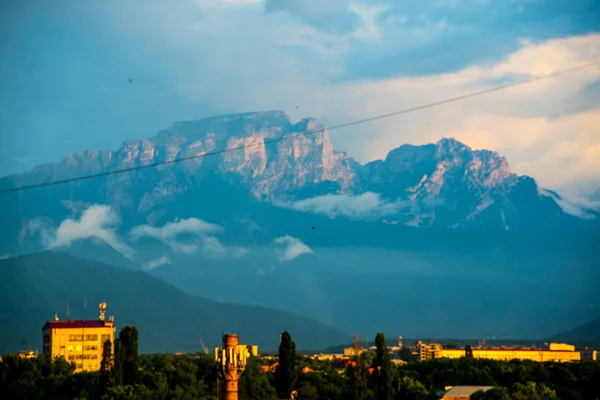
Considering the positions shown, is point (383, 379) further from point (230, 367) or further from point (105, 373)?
point (230, 367)

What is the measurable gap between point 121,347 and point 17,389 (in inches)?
695

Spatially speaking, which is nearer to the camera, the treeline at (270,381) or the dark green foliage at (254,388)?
the treeline at (270,381)

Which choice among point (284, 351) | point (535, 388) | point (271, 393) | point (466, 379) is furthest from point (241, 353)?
point (466, 379)

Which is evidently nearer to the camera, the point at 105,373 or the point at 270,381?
the point at 105,373

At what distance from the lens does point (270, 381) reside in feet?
617

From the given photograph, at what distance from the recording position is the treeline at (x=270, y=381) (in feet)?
420

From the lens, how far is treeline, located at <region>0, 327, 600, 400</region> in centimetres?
12812

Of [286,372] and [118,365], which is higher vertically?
[118,365]

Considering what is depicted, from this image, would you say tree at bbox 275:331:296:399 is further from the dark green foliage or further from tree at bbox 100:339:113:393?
tree at bbox 100:339:113:393

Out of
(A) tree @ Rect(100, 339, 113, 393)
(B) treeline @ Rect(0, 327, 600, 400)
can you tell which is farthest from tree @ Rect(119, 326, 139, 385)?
(A) tree @ Rect(100, 339, 113, 393)

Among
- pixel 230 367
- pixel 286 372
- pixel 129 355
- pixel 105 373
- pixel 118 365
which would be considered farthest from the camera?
pixel 286 372

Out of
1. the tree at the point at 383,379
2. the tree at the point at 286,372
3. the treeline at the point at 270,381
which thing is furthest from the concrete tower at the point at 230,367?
the tree at the point at 286,372

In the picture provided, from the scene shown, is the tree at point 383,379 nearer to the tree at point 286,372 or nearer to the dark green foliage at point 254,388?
the tree at point 286,372

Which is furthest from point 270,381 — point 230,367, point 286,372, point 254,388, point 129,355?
point 230,367
